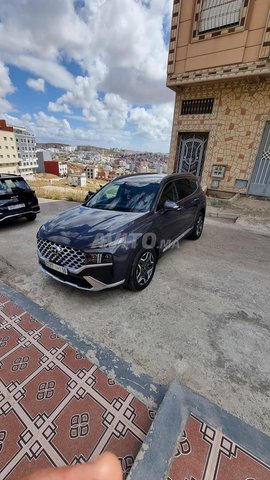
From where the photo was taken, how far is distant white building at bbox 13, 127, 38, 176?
6832cm

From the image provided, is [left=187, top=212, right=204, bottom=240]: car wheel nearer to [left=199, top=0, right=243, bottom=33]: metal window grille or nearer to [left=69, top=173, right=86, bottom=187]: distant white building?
[left=199, top=0, right=243, bottom=33]: metal window grille

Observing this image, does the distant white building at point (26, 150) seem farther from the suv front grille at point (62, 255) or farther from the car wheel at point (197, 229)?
the suv front grille at point (62, 255)

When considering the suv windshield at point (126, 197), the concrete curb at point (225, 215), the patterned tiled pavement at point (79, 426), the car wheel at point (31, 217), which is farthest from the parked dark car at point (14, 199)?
the concrete curb at point (225, 215)

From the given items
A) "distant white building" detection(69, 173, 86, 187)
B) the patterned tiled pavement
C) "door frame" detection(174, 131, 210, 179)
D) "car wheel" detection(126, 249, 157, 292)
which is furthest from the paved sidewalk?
"distant white building" detection(69, 173, 86, 187)

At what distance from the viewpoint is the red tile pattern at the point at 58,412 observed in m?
1.35

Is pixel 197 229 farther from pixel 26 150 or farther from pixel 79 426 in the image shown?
pixel 26 150

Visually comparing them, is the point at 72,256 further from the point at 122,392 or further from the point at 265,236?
the point at 265,236

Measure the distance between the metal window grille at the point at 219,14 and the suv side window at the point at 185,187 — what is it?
6.96 meters

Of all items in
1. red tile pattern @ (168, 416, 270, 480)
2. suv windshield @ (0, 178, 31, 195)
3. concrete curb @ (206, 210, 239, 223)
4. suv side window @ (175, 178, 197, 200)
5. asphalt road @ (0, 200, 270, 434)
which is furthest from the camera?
concrete curb @ (206, 210, 239, 223)

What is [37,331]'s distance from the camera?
7.51 feet

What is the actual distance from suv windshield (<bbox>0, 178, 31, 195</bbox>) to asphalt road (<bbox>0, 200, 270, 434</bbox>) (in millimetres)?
1686

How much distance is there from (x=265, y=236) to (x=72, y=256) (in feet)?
16.2

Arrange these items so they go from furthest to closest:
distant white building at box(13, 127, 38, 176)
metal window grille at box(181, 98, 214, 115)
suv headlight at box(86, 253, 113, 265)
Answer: distant white building at box(13, 127, 38, 176) → metal window grille at box(181, 98, 214, 115) → suv headlight at box(86, 253, 113, 265)

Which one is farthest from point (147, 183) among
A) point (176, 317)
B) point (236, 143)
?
point (236, 143)
